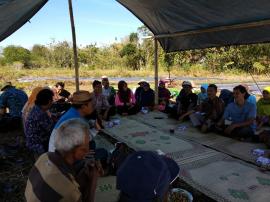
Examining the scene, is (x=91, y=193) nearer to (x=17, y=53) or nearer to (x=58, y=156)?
(x=58, y=156)

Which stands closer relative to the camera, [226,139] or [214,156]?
[214,156]

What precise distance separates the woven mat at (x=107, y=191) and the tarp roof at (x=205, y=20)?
3316 mm

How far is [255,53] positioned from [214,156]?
17157mm

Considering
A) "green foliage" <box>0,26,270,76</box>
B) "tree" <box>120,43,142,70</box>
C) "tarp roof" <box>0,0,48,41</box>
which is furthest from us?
"tree" <box>120,43,142,70</box>

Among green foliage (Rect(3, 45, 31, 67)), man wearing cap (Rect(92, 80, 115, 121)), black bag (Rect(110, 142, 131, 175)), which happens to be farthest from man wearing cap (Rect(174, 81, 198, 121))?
green foliage (Rect(3, 45, 31, 67))

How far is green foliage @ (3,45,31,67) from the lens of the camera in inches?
1620

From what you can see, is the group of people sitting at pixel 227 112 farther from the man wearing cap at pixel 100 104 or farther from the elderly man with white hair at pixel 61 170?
the elderly man with white hair at pixel 61 170

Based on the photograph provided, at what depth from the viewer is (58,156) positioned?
190 centimetres

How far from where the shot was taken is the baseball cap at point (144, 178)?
82.1 inches

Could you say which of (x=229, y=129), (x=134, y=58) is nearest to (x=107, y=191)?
(x=229, y=129)

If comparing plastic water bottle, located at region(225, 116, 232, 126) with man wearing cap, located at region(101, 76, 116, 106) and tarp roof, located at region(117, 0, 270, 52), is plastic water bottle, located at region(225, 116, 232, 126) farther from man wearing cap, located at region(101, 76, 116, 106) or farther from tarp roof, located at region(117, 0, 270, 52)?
man wearing cap, located at region(101, 76, 116, 106)

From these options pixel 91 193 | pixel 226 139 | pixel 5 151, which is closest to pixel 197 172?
pixel 226 139

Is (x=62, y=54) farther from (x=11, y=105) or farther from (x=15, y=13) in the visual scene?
(x=15, y=13)

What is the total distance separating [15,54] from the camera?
141ft
